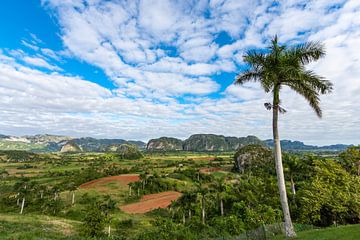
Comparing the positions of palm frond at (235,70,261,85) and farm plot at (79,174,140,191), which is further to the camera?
farm plot at (79,174,140,191)

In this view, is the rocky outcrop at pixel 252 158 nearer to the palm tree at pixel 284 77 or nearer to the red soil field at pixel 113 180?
the red soil field at pixel 113 180

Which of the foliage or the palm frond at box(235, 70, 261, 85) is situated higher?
the palm frond at box(235, 70, 261, 85)

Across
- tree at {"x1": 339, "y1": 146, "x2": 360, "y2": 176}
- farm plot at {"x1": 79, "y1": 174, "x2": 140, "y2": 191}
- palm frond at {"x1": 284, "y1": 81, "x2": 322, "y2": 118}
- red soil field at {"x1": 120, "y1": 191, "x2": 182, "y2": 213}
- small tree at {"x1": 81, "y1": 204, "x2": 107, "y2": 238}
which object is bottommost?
red soil field at {"x1": 120, "y1": 191, "x2": 182, "y2": 213}

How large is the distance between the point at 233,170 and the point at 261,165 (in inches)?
736

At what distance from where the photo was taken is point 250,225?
109 feet

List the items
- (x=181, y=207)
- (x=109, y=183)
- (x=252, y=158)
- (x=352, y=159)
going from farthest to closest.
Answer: (x=252, y=158) → (x=109, y=183) → (x=181, y=207) → (x=352, y=159)

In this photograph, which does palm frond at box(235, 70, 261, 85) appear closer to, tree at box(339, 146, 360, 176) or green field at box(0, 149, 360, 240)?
green field at box(0, 149, 360, 240)

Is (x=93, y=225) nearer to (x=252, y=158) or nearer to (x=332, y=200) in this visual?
(x=332, y=200)

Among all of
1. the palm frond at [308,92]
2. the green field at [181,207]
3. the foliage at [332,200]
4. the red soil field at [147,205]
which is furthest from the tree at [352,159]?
the red soil field at [147,205]

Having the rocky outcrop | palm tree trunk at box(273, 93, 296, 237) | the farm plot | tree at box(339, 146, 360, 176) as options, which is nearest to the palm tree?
palm tree trunk at box(273, 93, 296, 237)

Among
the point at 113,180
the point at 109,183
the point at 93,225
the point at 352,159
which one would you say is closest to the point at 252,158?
the point at 113,180

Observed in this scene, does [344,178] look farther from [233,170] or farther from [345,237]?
[233,170]

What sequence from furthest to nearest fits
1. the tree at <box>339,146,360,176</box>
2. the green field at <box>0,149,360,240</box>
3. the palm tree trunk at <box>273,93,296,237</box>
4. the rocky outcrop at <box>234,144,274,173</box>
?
the rocky outcrop at <box>234,144,274,173</box> → the tree at <box>339,146,360,176</box> → the green field at <box>0,149,360,240</box> → the palm tree trunk at <box>273,93,296,237</box>

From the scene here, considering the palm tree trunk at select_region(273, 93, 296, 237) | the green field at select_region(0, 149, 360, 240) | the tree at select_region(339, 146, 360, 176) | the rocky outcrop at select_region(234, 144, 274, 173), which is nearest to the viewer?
the palm tree trunk at select_region(273, 93, 296, 237)
